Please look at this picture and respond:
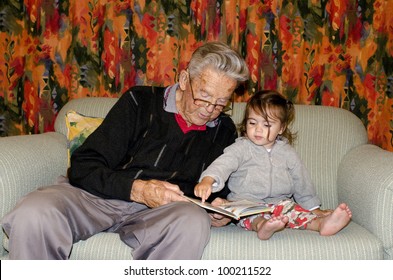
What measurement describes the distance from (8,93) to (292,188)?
170cm

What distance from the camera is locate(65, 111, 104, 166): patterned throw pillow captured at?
2.06 metres

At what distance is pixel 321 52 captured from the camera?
103 inches

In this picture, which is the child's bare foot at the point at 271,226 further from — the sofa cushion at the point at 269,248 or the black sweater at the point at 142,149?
the black sweater at the point at 142,149

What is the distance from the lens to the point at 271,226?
153 cm

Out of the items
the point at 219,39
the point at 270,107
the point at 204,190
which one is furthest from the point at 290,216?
the point at 219,39

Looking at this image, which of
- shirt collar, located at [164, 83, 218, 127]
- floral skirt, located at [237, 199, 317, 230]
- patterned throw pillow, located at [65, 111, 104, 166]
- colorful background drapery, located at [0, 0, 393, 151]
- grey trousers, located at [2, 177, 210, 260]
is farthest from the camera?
colorful background drapery, located at [0, 0, 393, 151]

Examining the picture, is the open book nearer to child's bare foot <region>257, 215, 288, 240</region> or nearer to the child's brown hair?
child's bare foot <region>257, 215, 288, 240</region>

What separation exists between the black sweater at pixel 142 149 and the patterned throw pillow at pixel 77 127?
0.23m

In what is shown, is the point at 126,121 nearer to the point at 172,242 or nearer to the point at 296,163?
the point at 172,242

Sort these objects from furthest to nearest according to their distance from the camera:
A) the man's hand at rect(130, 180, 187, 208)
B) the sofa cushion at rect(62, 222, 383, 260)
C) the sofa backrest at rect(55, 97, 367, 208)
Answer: the sofa backrest at rect(55, 97, 367, 208) → the man's hand at rect(130, 180, 187, 208) → the sofa cushion at rect(62, 222, 383, 260)

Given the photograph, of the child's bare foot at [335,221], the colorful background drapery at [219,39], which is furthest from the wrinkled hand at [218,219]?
the colorful background drapery at [219,39]

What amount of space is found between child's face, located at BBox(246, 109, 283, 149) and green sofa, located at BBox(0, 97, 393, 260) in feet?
0.87

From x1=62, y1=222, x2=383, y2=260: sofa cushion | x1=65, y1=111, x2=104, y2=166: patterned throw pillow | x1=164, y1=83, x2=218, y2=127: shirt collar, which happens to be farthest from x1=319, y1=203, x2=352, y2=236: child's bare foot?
x1=65, y1=111, x2=104, y2=166: patterned throw pillow
